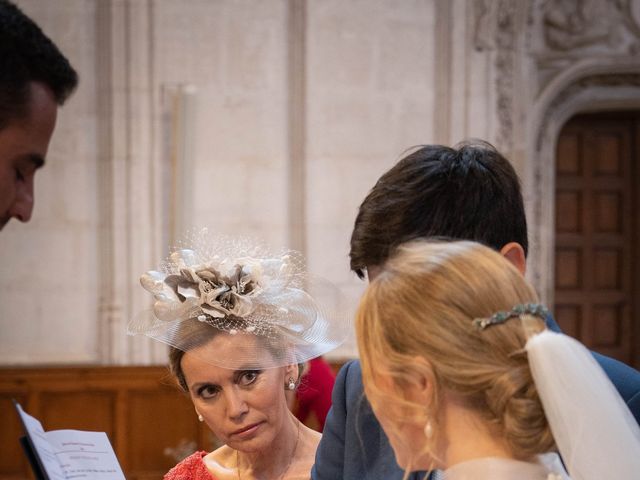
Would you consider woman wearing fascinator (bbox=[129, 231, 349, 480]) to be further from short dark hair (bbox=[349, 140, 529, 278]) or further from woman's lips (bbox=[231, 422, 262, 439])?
short dark hair (bbox=[349, 140, 529, 278])

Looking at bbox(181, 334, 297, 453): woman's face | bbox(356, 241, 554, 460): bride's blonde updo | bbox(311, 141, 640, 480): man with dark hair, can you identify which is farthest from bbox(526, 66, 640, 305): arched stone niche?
bbox(356, 241, 554, 460): bride's blonde updo

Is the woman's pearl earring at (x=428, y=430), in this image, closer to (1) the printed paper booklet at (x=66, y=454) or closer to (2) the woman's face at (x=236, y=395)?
(1) the printed paper booklet at (x=66, y=454)

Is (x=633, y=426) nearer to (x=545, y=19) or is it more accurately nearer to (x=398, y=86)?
(x=398, y=86)

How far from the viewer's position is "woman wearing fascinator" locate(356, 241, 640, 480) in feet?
4.43

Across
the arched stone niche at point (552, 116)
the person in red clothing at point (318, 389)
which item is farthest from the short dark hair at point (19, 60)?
the arched stone niche at point (552, 116)

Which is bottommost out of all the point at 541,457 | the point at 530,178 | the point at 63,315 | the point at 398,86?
the point at 63,315

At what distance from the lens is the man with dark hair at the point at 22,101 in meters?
1.49

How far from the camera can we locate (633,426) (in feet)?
4.60

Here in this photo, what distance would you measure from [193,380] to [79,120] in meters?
4.61

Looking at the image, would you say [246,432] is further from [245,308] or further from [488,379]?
[488,379]

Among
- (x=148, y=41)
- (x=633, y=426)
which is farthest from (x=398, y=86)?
(x=633, y=426)

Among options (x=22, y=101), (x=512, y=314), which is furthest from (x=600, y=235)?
(x=22, y=101)

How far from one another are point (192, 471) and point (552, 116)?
5297 mm

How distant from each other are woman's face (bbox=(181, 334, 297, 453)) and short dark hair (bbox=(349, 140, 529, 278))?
2.14ft
